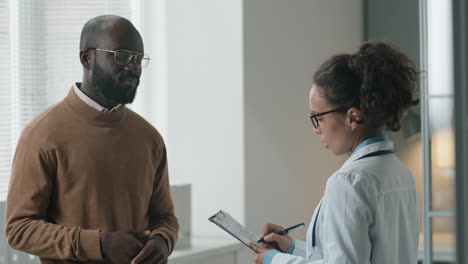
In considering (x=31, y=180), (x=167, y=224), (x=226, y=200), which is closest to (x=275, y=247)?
(x=167, y=224)

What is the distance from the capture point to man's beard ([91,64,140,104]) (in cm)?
215

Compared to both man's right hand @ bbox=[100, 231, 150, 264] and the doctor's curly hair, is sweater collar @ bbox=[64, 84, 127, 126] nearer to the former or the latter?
man's right hand @ bbox=[100, 231, 150, 264]

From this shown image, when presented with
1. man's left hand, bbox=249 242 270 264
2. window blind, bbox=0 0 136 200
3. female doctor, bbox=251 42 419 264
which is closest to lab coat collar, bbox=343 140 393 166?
female doctor, bbox=251 42 419 264

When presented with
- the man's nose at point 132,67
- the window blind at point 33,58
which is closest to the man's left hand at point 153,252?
the man's nose at point 132,67

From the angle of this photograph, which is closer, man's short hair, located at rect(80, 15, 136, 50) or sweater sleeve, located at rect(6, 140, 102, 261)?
sweater sleeve, located at rect(6, 140, 102, 261)

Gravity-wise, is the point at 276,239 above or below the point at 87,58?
below

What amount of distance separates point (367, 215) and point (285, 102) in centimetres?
303

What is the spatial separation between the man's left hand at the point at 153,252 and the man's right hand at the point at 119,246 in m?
0.02

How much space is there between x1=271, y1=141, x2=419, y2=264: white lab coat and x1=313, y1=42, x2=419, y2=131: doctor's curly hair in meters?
0.09

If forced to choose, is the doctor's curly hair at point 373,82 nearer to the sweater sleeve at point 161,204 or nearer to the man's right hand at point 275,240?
the man's right hand at point 275,240

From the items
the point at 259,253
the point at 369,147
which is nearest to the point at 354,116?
the point at 369,147

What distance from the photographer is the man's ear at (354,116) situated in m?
1.84

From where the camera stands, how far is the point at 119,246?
6.71ft

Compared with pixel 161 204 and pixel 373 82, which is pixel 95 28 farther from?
pixel 373 82
